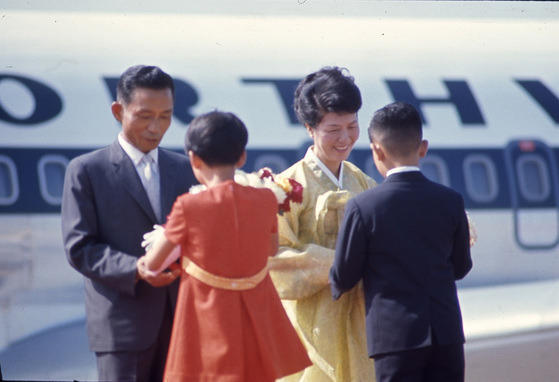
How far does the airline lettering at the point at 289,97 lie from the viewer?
15.4ft

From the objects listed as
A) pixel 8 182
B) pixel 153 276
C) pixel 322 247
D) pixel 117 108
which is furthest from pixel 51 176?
pixel 153 276

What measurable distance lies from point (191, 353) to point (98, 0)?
317cm

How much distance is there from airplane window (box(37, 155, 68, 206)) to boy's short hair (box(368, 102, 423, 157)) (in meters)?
2.49

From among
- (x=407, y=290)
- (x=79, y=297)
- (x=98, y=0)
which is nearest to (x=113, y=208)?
(x=407, y=290)

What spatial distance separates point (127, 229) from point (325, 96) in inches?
35.7

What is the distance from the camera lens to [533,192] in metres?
5.15

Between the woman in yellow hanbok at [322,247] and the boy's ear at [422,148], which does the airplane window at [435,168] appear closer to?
the woman in yellow hanbok at [322,247]

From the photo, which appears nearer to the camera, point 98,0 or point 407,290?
point 407,290

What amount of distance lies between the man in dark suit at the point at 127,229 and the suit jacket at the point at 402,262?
625 millimetres

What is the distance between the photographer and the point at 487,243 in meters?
4.92

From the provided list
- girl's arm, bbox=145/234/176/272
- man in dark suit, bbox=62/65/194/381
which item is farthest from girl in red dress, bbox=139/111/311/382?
man in dark suit, bbox=62/65/194/381

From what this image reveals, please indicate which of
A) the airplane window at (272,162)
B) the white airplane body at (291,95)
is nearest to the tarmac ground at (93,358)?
the white airplane body at (291,95)

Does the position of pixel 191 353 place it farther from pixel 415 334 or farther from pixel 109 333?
pixel 415 334

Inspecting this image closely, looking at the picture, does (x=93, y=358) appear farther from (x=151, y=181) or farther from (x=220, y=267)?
(x=220, y=267)
